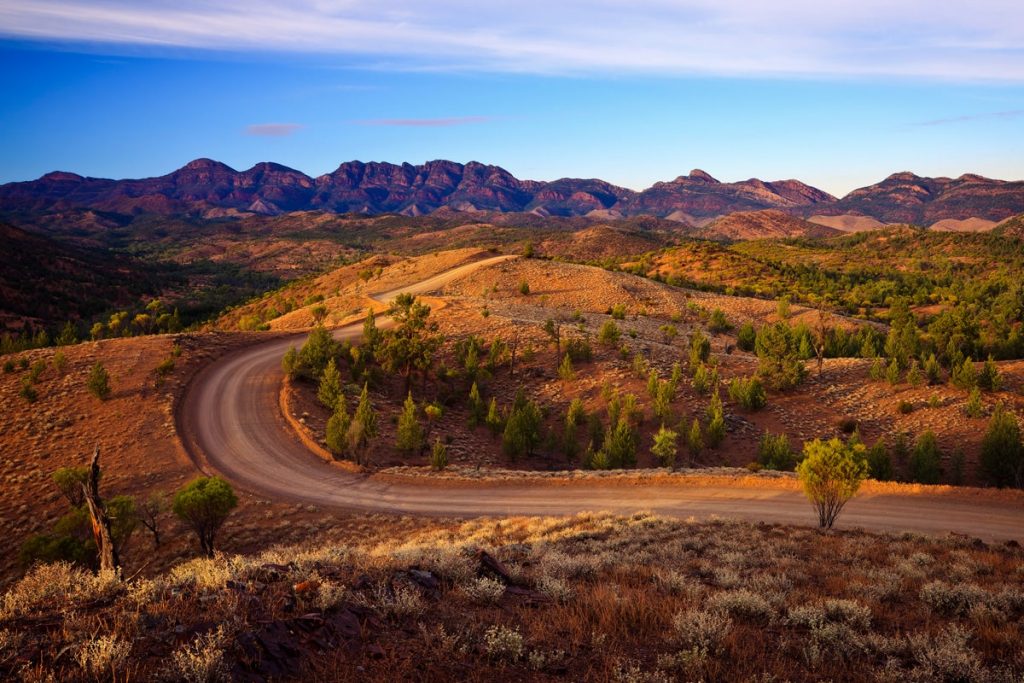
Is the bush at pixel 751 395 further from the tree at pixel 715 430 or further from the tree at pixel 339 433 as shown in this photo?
the tree at pixel 339 433

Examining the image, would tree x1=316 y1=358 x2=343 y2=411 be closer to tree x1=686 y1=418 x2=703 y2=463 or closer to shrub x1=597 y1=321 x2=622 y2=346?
tree x1=686 y1=418 x2=703 y2=463

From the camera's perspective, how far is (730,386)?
40500mm

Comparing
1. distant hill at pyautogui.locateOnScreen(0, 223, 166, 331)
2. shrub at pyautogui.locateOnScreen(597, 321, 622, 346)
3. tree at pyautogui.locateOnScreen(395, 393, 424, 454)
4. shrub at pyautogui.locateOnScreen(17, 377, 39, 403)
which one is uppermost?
distant hill at pyautogui.locateOnScreen(0, 223, 166, 331)

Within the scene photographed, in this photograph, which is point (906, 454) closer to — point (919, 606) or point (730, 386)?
point (730, 386)

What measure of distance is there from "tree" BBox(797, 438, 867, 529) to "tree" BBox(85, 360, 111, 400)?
34879mm

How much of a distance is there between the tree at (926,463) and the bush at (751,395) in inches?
389

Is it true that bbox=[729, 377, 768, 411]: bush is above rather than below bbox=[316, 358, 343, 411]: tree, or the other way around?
below

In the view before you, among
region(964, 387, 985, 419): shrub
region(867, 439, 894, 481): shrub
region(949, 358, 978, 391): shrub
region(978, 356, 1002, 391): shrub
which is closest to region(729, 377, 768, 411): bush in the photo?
region(867, 439, 894, 481): shrub

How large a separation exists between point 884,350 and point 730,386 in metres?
25.3

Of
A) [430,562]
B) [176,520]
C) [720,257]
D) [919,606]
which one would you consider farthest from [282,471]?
[720,257]

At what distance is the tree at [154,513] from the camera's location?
63.9 ft

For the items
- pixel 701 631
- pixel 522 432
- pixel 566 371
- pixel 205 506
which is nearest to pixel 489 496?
pixel 522 432

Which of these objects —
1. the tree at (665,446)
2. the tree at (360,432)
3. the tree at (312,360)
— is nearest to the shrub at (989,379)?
the tree at (665,446)

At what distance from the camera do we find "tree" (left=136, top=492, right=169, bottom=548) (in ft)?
63.9
